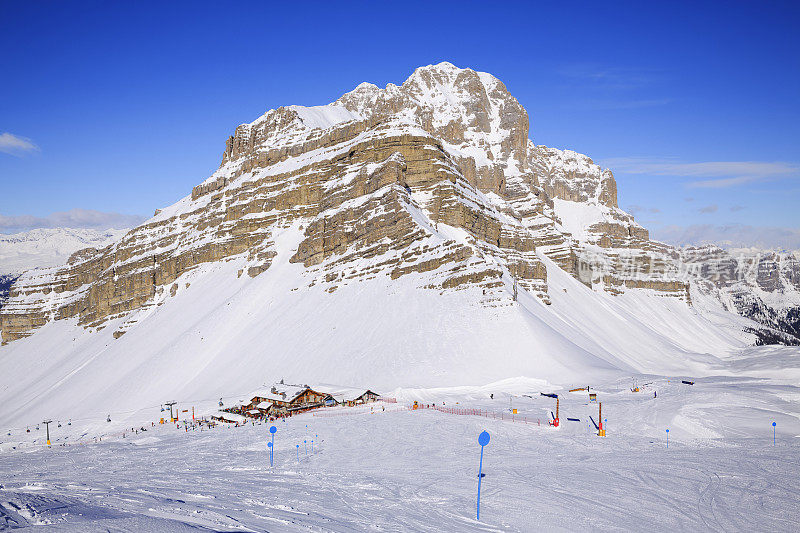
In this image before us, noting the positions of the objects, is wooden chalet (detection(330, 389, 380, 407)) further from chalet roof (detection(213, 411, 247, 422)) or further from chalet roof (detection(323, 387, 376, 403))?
chalet roof (detection(213, 411, 247, 422))

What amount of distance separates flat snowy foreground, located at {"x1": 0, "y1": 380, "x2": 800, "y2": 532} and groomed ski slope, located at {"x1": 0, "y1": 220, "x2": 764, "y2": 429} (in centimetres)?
3299

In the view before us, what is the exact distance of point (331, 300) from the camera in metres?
110

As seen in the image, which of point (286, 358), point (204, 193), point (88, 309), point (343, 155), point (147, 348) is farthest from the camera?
point (204, 193)

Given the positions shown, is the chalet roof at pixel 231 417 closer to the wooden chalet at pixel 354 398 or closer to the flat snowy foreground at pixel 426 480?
the wooden chalet at pixel 354 398

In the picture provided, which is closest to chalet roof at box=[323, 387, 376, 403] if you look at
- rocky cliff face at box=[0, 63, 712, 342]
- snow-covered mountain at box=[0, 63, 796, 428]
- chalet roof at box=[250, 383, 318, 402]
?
chalet roof at box=[250, 383, 318, 402]

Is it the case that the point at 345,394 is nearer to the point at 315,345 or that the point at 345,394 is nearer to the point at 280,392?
the point at 280,392

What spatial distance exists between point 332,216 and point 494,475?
106070mm

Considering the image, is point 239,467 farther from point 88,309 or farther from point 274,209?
point 88,309

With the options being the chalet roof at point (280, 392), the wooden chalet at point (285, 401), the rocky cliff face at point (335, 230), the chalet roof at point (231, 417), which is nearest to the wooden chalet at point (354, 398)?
the wooden chalet at point (285, 401)

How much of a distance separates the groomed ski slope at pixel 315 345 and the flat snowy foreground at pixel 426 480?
108 ft

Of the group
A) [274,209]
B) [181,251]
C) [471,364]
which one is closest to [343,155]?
[274,209]

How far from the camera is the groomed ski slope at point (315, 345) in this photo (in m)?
80.3

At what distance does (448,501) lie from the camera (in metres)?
23.9

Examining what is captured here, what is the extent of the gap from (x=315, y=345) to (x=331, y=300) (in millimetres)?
15820
